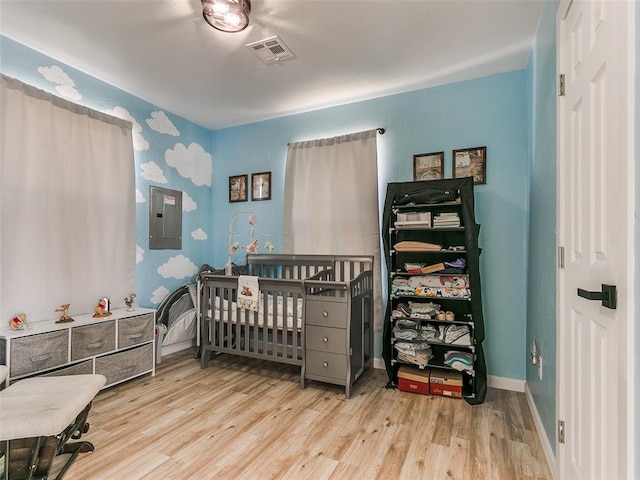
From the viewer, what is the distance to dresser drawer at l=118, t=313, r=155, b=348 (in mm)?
2527

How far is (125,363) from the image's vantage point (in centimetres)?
253

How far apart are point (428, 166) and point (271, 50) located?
1577mm

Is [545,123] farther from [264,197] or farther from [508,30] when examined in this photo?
[264,197]

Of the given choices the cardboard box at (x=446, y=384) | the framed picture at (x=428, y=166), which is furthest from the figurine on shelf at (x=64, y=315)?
the framed picture at (x=428, y=166)

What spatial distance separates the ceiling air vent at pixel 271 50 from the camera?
2205mm

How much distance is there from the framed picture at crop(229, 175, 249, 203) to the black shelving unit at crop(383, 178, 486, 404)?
1894 mm

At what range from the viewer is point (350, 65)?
2.50m

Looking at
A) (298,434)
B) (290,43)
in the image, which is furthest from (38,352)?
(290,43)

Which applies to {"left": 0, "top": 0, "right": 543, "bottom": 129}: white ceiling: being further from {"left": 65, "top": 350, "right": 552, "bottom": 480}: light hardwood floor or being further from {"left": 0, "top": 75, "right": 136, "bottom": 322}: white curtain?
{"left": 65, "top": 350, "right": 552, "bottom": 480}: light hardwood floor

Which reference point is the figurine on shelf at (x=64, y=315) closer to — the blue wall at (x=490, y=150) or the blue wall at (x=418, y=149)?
the blue wall at (x=418, y=149)

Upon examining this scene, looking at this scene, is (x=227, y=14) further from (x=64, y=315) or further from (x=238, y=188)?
(x=64, y=315)

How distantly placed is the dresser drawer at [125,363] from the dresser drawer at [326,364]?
1.38 m

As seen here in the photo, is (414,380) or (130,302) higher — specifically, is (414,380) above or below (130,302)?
below

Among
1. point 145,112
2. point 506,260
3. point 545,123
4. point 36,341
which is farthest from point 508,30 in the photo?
point 36,341
